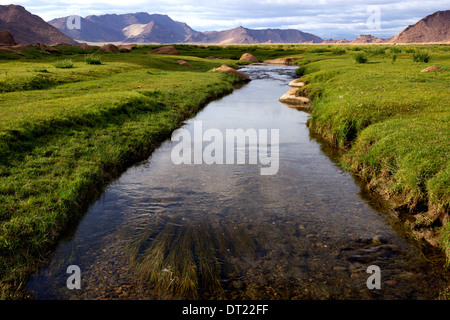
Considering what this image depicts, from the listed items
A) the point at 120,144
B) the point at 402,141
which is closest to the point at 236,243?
the point at 402,141

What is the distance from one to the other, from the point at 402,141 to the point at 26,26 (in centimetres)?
22899

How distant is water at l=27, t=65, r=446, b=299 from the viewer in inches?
239

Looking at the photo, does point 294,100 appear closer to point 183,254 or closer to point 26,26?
point 183,254

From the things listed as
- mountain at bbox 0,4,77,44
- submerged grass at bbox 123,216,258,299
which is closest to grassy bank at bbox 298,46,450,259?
submerged grass at bbox 123,216,258,299

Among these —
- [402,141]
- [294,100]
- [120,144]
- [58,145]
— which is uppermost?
[294,100]

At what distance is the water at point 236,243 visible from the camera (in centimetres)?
606

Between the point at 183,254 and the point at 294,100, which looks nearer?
the point at 183,254

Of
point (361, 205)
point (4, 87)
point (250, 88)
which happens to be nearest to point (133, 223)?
point (361, 205)

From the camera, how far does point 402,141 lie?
1040cm

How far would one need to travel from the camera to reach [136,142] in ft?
46.1

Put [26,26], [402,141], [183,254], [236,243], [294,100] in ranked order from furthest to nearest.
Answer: [26,26]
[294,100]
[402,141]
[236,243]
[183,254]

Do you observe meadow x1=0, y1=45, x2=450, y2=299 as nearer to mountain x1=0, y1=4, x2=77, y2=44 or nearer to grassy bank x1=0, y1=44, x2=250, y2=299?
grassy bank x1=0, y1=44, x2=250, y2=299
